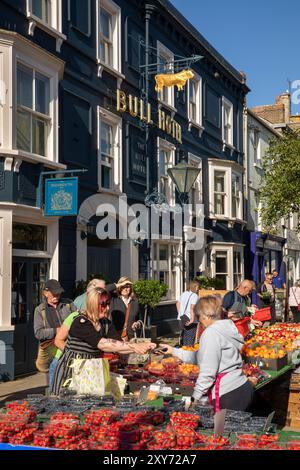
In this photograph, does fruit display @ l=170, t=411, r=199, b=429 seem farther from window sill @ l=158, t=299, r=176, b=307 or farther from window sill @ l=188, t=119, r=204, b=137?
window sill @ l=188, t=119, r=204, b=137

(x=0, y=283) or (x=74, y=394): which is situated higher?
(x=0, y=283)

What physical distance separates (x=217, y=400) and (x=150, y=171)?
1276 cm

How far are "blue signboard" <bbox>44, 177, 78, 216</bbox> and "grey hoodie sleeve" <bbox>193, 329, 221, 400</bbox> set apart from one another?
21.2 ft

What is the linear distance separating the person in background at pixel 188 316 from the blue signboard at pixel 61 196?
2.99 m

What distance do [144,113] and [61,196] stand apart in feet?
21.2

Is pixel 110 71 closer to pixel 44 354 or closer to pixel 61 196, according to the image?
Answer: pixel 61 196

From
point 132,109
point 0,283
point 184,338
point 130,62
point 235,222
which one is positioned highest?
point 130,62

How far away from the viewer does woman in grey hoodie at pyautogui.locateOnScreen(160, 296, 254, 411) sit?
5.22 metres

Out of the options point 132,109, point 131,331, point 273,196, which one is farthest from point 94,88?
point 273,196

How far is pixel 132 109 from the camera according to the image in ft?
54.0

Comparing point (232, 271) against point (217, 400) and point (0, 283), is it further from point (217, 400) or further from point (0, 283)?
point (217, 400)

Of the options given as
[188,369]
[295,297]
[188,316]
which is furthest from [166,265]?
[188,369]

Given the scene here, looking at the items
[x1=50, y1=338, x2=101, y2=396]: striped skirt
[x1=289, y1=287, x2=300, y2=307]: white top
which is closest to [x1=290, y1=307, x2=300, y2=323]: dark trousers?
[x1=289, y1=287, x2=300, y2=307]: white top

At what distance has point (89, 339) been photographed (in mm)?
5742
